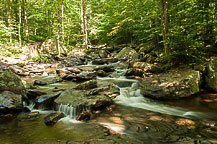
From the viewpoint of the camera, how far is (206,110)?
15.8 ft

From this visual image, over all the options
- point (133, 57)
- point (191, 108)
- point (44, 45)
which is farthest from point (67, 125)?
point (44, 45)

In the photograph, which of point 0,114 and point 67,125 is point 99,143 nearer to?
point 67,125

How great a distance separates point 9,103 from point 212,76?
7887 millimetres

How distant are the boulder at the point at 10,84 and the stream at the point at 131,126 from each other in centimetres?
118

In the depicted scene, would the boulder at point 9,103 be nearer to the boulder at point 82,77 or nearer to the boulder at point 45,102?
the boulder at point 45,102

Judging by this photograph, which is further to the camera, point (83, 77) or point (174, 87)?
point (83, 77)

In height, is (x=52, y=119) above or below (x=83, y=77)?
below

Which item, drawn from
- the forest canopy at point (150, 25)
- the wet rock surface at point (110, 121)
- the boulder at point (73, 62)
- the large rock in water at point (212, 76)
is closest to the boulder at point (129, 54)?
the forest canopy at point (150, 25)

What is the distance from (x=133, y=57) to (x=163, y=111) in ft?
32.1

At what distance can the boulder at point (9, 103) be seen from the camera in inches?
171

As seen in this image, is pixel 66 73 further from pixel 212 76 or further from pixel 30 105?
pixel 212 76

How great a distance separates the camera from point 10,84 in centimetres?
543

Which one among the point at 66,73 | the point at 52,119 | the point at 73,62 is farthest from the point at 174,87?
the point at 73,62

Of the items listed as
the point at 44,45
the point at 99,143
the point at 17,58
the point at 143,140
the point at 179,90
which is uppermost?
the point at 44,45
